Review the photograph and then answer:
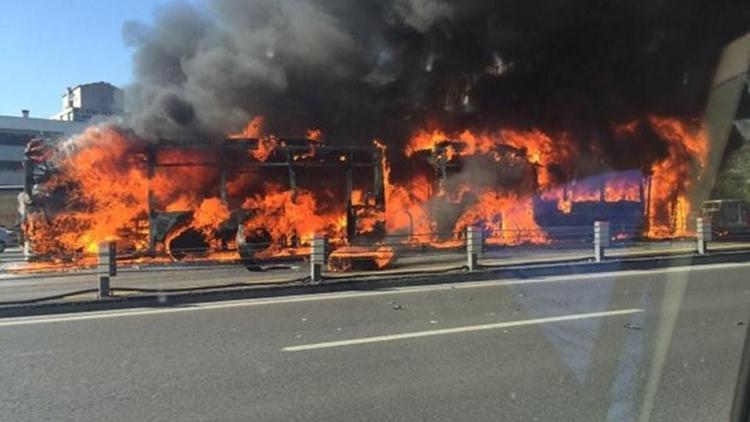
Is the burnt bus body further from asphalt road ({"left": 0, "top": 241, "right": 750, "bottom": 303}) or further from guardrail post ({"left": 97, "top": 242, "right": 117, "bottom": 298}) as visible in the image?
guardrail post ({"left": 97, "top": 242, "right": 117, "bottom": 298})

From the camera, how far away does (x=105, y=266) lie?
1041 centimetres

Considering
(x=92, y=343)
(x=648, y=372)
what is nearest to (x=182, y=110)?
(x=92, y=343)

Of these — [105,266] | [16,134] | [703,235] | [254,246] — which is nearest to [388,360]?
[105,266]

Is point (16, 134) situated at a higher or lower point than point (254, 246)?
higher

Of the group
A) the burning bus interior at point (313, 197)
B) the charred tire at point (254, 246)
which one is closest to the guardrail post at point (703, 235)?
the burning bus interior at point (313, 197)

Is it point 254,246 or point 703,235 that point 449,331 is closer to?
point 254,246

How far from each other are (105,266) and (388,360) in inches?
216

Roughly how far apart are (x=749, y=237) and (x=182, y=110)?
15221 mm

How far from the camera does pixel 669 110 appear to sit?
25.1 meters

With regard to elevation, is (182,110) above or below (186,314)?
above

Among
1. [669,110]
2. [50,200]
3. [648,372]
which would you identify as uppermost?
[669,110]

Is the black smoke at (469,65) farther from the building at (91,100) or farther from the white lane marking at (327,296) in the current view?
the building at (91,100)

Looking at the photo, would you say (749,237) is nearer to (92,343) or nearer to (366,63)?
(366,63)

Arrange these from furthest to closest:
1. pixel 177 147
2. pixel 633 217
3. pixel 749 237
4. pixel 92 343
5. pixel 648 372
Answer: pixel 633 217 < pixel 749 237 < pixel 177 147 < pixel 92 343 < pixel 648 372
